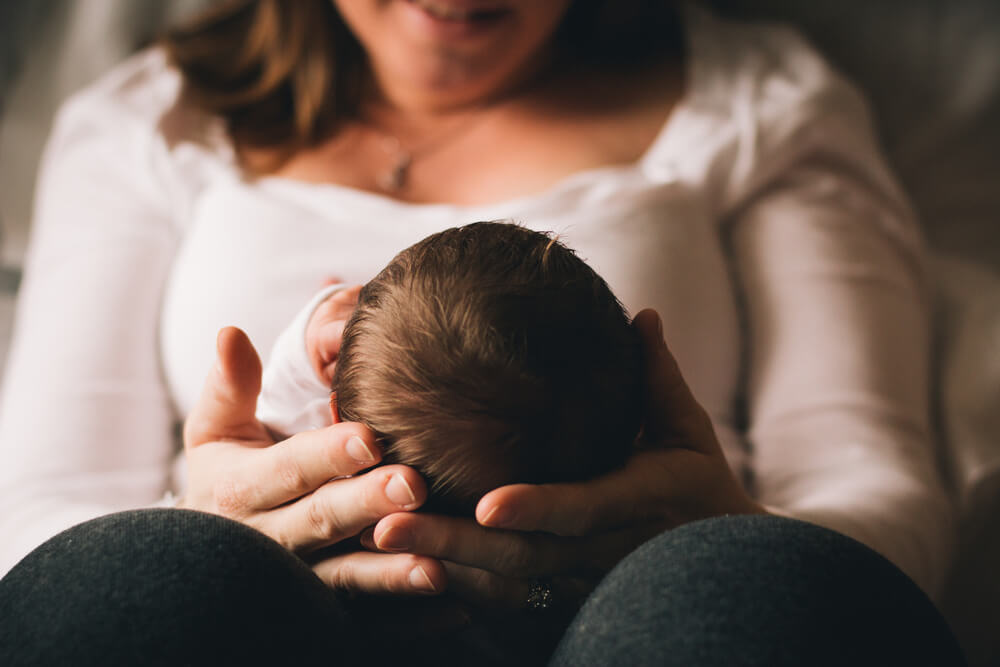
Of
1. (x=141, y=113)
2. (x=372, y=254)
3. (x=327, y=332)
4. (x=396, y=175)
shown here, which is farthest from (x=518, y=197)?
(x=141, y=113)

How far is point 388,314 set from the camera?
1.37 feet

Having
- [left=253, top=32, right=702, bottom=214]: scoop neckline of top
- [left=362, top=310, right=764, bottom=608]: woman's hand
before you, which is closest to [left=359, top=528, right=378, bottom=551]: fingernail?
[left=362, top=310, right=764, bottom=608]: woman's hand

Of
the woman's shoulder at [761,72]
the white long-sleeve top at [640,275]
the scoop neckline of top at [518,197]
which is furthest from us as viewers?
the woman's shoulder at [761,72]

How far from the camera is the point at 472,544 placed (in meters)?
0.43

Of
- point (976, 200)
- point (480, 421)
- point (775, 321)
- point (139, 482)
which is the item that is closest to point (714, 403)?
point (775, 321)

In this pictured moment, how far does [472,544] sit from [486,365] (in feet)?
0.31

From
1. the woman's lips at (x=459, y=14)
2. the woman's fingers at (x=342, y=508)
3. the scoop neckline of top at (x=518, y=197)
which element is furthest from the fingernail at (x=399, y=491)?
the woman's lips at (x=459, y=14)

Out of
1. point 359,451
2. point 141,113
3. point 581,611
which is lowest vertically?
point 581,611

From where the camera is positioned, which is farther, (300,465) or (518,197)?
(518,197)

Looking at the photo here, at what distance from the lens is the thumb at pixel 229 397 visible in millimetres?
444

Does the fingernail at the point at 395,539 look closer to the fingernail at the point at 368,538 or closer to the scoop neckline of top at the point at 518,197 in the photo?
the fingernail at the point at 368,538

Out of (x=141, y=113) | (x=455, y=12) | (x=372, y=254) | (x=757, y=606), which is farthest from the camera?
(x=141, y=113)

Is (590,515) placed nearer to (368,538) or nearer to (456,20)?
(368,538)

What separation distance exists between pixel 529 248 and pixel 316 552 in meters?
0.22
